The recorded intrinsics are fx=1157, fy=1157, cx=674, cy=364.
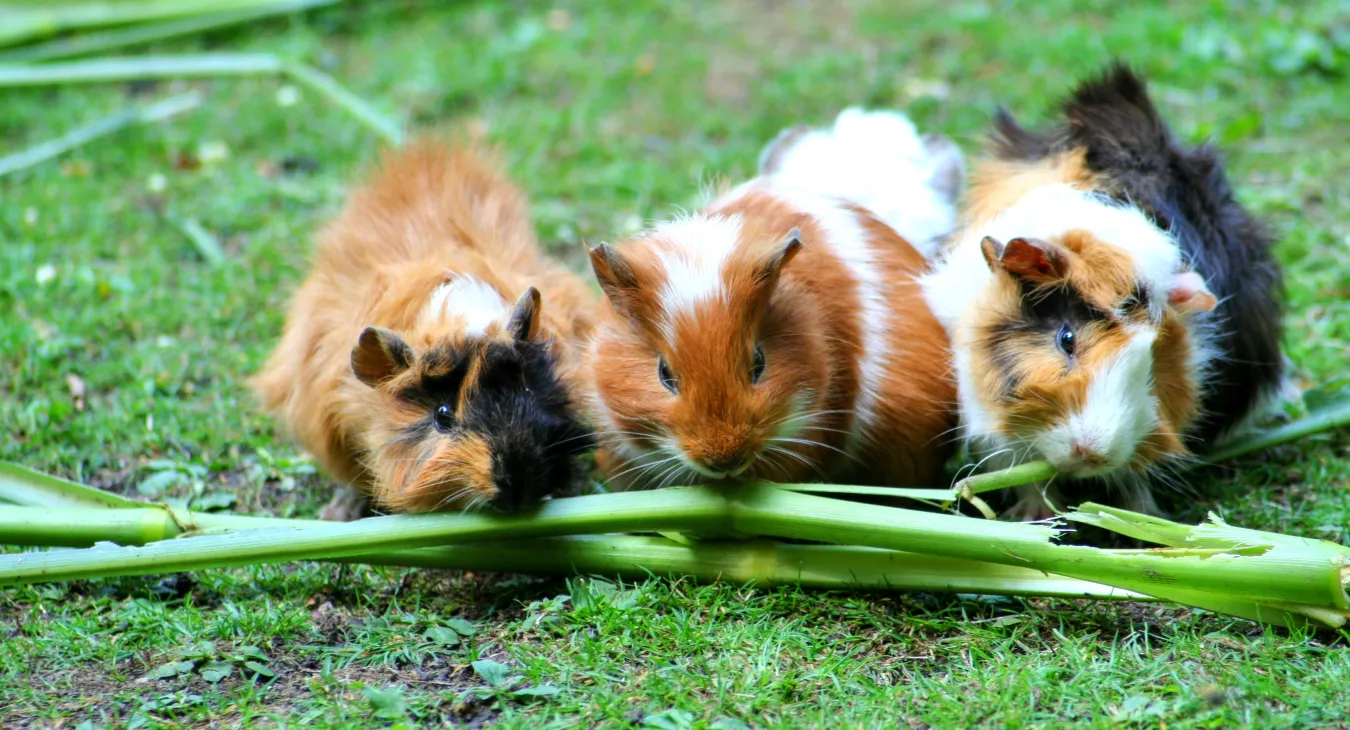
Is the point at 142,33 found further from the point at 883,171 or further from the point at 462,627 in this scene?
the point at 462,627

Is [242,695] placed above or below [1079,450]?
below

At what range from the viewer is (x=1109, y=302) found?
2932mm

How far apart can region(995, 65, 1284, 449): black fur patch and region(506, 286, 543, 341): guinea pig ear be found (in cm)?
168

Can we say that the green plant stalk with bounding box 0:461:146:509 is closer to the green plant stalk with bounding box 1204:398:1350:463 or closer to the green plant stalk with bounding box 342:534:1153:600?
the green plant stalk with bounding box 342:534:1153:600

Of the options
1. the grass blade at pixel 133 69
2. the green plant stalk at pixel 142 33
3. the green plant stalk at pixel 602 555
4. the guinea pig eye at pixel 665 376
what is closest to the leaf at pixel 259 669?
the green plant stalk at pixel 602 555

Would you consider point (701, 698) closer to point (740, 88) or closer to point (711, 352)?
point (711, 352)

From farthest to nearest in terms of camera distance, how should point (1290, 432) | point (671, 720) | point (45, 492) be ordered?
point (1290, 432), point (45, 492), point (671, 720)

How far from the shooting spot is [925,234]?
12.6 feet

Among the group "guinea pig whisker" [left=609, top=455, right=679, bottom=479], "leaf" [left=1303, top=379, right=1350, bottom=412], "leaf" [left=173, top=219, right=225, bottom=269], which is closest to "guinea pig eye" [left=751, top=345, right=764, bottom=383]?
"guinea pig whisker" [left=609, top=455, right=679, bottom=479]

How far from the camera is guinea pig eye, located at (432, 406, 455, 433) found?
119 inches

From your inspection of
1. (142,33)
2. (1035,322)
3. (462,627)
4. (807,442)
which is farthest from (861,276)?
(142,33)

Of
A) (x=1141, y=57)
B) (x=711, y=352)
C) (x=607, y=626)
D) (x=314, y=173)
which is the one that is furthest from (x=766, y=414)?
(x=1141, y=57)

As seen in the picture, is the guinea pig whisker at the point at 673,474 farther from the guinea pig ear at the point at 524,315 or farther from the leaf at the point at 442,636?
the leaf at the point at 442,636

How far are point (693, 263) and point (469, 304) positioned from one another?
665mm
